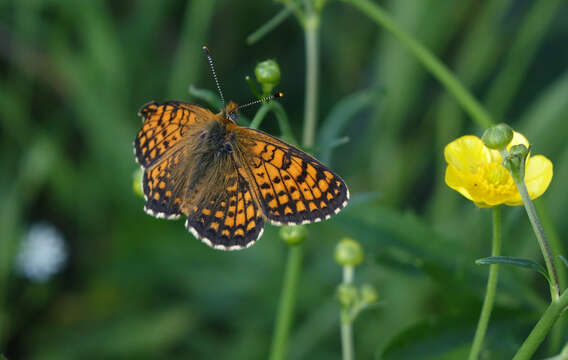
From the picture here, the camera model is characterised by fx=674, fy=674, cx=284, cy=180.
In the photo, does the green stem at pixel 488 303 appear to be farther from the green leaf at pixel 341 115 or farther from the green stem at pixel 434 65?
the green leaf at pixel 341 115

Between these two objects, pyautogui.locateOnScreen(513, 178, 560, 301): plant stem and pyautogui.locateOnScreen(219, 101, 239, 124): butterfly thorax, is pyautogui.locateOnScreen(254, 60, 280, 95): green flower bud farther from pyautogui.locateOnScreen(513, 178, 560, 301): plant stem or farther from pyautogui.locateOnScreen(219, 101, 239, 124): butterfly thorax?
pyautogui.locateOnScreen(513, 178, 560, 301): plant stem

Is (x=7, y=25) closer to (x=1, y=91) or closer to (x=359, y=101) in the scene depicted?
(x=1, y=91)

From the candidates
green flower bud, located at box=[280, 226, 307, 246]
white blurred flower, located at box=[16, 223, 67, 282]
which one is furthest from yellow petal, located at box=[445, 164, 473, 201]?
white blurred flower, located at box=[16, 223, 67, 282]

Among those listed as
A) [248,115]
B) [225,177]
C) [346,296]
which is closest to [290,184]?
[225,177]

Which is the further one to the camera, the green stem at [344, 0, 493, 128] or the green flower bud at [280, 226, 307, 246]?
the green stem at [344, 0, 493, 128]

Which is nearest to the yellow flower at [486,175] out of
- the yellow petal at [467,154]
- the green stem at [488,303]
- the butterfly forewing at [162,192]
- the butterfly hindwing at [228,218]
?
the yellow petal at [467,154]

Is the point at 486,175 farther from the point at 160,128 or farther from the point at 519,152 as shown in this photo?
the point at 160,128

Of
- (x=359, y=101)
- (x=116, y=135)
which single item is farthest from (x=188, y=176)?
(x=116, y=135)
